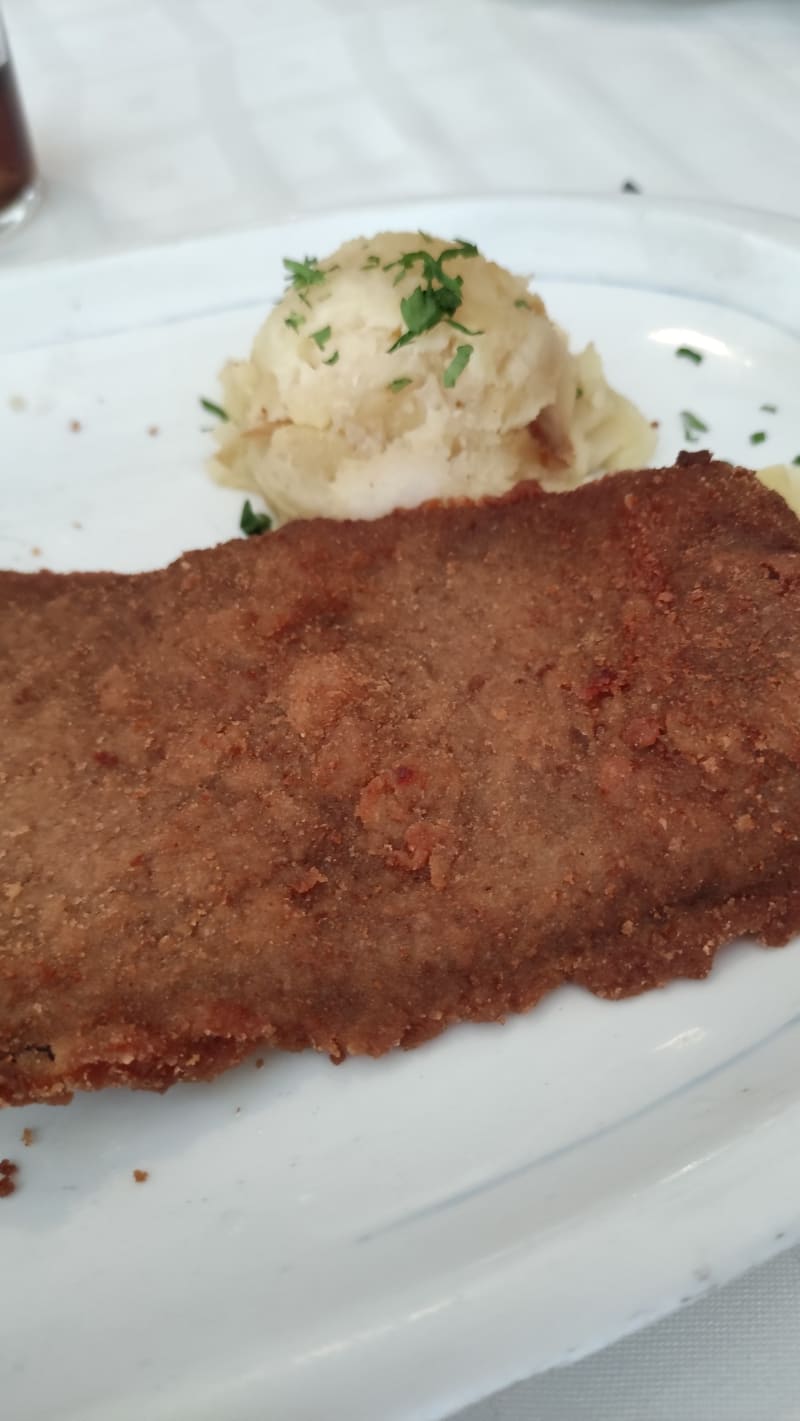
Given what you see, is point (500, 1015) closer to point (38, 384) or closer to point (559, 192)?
point (38, 384)

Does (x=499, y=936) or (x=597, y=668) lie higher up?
(x=597, y=668)

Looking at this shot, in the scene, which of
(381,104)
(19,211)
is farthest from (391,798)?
(381,104)

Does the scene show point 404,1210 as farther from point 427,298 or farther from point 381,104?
point 381,104

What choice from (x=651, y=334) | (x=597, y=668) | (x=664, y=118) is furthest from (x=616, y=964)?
(x=664, y=118)

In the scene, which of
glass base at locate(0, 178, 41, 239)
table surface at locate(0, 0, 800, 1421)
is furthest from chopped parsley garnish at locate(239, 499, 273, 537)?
glass base at locate(0, 178, 41, 239)

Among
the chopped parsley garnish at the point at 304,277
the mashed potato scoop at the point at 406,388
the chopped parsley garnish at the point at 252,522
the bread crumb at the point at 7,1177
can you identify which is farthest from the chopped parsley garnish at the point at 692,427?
the bread crumb at the point at 7,1177

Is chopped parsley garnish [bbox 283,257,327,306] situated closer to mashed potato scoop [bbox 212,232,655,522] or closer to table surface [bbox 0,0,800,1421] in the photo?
mashed potato scoop [bbox 212,232,655,522]
